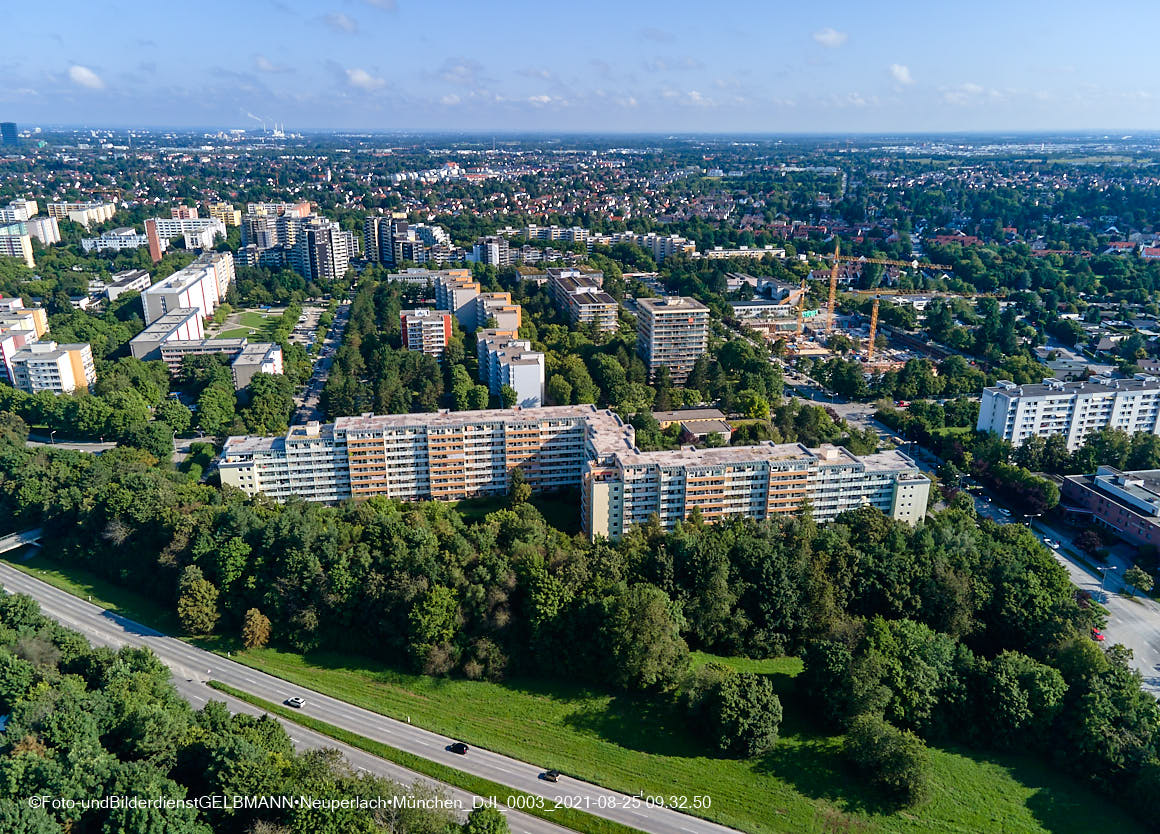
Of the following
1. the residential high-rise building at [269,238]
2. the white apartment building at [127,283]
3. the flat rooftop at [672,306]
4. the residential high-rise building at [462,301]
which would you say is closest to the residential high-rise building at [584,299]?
the flat rooftop at [672,306]

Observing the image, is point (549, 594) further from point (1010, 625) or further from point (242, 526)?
point (1010, 625)

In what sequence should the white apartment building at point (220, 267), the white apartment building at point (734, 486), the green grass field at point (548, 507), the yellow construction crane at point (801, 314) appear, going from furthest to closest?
the white apartment building at point (220, 267)
the yellow construction crane at point (801, 314)
the green grass field at point (548, 507)
the white apartment building at point (734, 486)

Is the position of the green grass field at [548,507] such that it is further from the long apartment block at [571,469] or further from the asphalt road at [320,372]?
the asphalt road at [320,372]

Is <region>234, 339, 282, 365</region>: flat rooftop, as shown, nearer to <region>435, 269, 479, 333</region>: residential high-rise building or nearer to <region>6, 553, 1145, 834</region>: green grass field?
<region>435, 269, 479, 333</region>: residential high-rise building

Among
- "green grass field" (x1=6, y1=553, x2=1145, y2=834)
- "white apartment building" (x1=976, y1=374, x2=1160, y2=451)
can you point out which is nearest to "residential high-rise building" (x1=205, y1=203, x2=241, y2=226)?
"green grass field" (x1=6, y1=553, x2=1145, y2=834)

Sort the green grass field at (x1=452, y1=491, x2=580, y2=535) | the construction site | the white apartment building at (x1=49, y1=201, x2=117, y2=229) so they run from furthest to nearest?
the white apartment building at (x1=49, y1=201, x2=117, y2=229) → the construction site → the green grass field at (x1=452, y1=491, x2=580, y2=535)

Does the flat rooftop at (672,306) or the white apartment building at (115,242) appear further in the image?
the white apartment building at (115,242)
